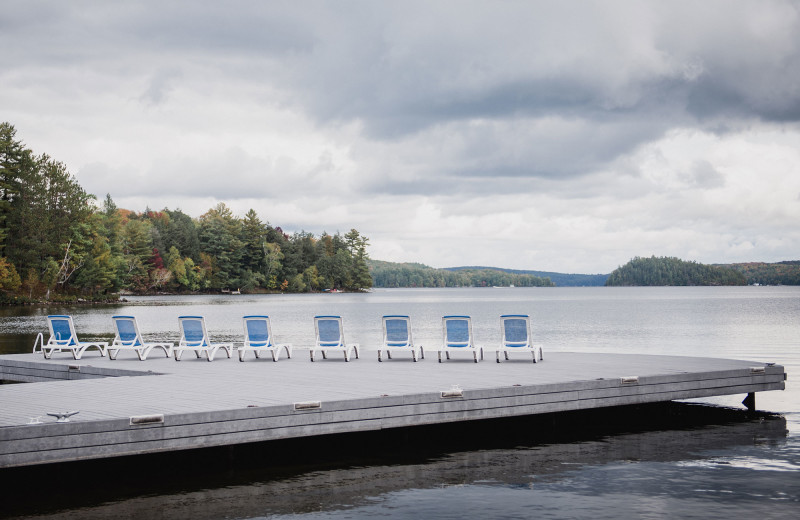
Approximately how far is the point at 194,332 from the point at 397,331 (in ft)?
15.9

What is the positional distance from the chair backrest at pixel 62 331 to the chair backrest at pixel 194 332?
2.62 m

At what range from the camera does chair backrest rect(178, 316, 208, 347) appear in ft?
60.7

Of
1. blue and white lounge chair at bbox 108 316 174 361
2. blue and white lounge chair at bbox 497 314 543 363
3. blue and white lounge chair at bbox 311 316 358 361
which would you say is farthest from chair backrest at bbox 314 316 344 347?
blue and white lounge chair at bbox 108 316 174 361

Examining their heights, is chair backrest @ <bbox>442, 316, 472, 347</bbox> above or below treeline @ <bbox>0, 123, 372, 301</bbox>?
below

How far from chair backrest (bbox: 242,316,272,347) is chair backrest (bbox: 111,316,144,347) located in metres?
2.60

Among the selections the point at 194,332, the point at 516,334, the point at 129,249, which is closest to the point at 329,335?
the point at 194,332

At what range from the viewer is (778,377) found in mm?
16062

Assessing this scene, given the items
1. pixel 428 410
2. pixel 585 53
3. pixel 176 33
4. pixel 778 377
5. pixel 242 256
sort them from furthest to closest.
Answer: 1. pixel 242 256
2. pixel 585 53
3. pixel 176 33
4. pixel 778 377
5. pixel 428 410

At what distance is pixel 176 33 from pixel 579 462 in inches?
1044

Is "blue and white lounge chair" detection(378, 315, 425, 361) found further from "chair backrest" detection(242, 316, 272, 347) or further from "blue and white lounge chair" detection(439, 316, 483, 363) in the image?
"chair backrest" detection(242, 316, 272, 347)

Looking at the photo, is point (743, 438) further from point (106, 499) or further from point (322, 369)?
point (106, 499)

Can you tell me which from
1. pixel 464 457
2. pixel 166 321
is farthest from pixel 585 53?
pixel 166 321

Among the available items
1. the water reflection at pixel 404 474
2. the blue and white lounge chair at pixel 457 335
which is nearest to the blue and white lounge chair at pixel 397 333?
the blue and white lounge chair at pixel 457 335

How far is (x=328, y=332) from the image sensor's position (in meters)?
18.1
